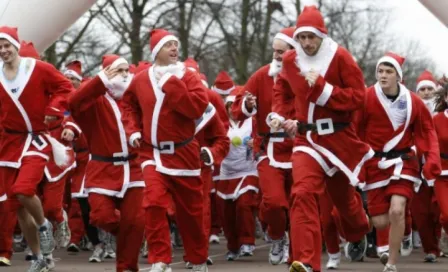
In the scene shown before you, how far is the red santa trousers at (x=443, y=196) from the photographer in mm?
14438

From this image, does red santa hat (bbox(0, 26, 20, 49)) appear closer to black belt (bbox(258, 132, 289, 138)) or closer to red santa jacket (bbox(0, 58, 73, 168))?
red santa jacket (bbox(0, 58, 73, 168))

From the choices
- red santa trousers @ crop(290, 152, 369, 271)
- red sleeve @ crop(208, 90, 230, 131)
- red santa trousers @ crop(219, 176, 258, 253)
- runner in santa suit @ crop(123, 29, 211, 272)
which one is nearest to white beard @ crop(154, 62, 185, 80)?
runner in santa suit @ crop(123, 29, 211, 272)

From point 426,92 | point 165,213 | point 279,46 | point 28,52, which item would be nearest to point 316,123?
point 165,213

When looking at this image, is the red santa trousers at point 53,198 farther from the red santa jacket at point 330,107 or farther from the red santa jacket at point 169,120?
the red santa jacket at point 330,107

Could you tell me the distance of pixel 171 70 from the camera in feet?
38.2

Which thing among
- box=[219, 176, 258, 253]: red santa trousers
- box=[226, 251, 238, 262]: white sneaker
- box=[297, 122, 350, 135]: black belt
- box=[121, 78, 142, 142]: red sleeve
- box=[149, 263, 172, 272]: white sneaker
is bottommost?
box=[226, 251, 238, 262]: white sneaker

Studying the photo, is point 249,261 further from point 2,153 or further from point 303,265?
point 303,265

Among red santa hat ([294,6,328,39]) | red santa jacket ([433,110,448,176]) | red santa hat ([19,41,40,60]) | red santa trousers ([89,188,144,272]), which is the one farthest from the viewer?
red santa jacket ([433,110,448,176])

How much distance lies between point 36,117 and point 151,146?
1.75 m

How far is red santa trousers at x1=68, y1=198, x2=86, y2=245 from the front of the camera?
57.4 feet

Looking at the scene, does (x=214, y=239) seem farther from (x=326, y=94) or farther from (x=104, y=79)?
(x=326, y=94)

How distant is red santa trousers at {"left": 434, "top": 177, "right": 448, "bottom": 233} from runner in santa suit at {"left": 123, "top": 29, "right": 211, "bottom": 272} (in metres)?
3.49

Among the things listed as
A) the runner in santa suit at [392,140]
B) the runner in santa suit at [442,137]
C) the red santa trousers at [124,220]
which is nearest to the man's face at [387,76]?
the runner in santa suit at [392,140]

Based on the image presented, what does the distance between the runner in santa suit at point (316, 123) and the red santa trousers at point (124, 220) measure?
161 cm
